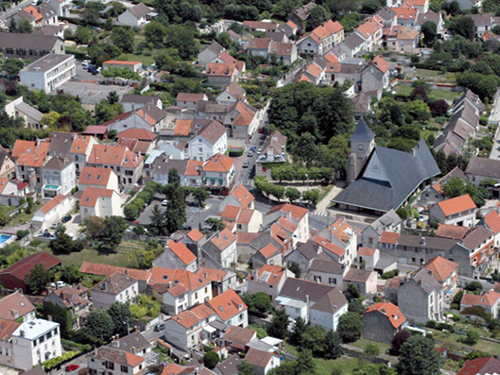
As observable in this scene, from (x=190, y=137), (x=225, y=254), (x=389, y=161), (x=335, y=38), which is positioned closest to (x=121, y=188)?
(x=190, y=137)

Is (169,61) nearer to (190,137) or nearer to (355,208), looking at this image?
(190,137)

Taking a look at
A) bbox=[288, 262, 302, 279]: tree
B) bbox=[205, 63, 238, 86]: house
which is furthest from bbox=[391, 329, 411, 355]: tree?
bbox=[205, 63, 238, 86]: house

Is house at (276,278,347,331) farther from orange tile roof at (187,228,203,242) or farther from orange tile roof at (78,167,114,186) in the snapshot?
orange tile roof at (78,167,114,186)

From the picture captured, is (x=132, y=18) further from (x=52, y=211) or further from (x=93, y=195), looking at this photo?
(x=52, y=211)

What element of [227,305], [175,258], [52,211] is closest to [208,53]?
[52,211]

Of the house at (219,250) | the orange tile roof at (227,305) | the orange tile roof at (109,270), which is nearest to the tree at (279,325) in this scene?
the orange tile roof at (227,305)

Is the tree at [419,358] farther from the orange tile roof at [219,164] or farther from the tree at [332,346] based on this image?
the orange tile roof at [219,164]
